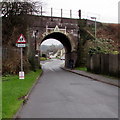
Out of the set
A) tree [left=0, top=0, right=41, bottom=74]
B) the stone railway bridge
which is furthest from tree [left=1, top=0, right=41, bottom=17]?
the stone railway bridge

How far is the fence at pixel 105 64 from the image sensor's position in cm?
1391

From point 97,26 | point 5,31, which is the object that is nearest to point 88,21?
point 97,26

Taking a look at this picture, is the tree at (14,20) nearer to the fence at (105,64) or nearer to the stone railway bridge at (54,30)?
the fence at (105,64)

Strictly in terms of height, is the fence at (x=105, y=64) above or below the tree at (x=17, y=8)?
below

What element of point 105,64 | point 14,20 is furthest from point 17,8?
point 105,64

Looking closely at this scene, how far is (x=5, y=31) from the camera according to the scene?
59.1 feet

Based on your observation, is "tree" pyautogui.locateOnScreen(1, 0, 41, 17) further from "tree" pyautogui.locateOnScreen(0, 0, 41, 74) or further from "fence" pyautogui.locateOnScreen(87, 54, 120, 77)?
"fence" pyautogui.locateOnScreen(87, 54, 120, 77)

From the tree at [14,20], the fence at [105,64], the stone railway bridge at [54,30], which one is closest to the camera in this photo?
the fence at [105,64]

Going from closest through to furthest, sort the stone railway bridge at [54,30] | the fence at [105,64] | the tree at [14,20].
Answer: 1. the fence at [105,64]
2. the tree at [14,20]
3. the stone railway bridge at [54,30]

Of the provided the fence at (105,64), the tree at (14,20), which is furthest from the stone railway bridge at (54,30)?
the fence at (105,64)

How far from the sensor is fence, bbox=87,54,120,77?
45.6ft

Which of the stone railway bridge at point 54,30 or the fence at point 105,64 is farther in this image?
the stone railway bridge at point 54,30

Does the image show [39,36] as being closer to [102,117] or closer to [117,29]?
[117,29]

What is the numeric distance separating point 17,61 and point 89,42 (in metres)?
14.5
